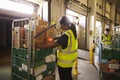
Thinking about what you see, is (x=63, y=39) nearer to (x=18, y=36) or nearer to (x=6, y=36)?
(x=18, y=36)

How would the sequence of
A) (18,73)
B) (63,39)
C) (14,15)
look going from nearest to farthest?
(63,39) < (18,73) < (14,15)

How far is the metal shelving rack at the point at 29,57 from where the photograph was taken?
101 inches

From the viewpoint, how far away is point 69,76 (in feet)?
8.82

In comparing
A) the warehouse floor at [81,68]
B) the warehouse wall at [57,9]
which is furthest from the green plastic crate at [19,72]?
the warehouse wall at [57,9]

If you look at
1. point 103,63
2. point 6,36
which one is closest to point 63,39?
point 103,63

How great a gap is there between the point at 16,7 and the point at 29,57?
2.73 m

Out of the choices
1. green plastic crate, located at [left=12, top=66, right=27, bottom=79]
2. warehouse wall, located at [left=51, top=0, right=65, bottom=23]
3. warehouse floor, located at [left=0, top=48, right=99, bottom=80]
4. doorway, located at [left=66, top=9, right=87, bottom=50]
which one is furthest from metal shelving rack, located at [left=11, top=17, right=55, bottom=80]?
doorway, located at [left=66, top=9, right=87, bottom=50]

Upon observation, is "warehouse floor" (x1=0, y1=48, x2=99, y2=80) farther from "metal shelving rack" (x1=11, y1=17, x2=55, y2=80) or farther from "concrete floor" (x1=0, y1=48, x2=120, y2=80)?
"metal shelving rack" (x1=11, y1=17, x2=55, y2=80)

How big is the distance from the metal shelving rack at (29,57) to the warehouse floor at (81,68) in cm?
137

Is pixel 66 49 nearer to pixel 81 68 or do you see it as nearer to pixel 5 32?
pixel 81 68

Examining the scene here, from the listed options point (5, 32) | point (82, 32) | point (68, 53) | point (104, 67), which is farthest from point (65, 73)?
point (5, 32)

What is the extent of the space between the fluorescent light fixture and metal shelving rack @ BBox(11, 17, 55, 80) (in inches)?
69.4

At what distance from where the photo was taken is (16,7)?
473 centimetres

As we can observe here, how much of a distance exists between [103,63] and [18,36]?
2783mm
